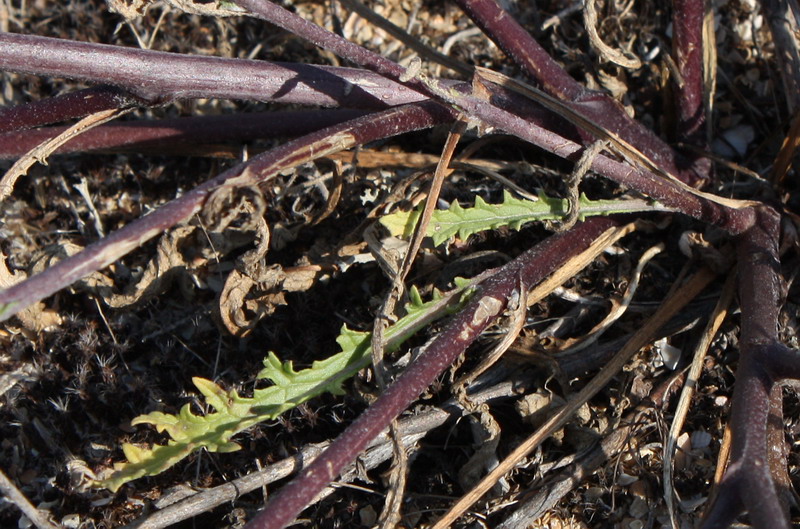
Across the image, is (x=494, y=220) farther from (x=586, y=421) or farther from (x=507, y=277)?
(x=586, y=421)

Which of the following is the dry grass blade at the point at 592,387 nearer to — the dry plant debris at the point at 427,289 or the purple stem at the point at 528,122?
the dry plant debris at the point at 427,289

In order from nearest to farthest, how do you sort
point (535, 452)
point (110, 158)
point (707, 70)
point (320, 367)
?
point (320, 367), point (535, 452), point (707, 70), point (110, 158)

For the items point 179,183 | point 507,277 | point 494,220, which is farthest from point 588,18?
point 179,183

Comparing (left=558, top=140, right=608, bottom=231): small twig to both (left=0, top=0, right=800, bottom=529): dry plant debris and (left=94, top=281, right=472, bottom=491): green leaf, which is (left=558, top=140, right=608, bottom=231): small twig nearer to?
(left=0, top=0, right=800, bottom=529): dry plant debris

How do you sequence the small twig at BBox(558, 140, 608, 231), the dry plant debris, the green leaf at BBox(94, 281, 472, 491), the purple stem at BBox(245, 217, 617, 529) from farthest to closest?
the dry plant debris < the small twig at BBox(558, 140, 608, 231) < the green leaf at BBox(94, 281, 472, 491) < the purple stem at BBox(245, 217, 617, 529)

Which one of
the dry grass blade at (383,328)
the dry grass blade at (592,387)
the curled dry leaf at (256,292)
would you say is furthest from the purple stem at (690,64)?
the curled dry leaf at (256,292)

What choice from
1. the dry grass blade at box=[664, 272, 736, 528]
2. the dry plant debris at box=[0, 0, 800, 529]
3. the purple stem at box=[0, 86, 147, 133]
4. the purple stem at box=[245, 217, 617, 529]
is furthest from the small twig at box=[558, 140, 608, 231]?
the purple stem at box=[0, 86, 147, 133]
